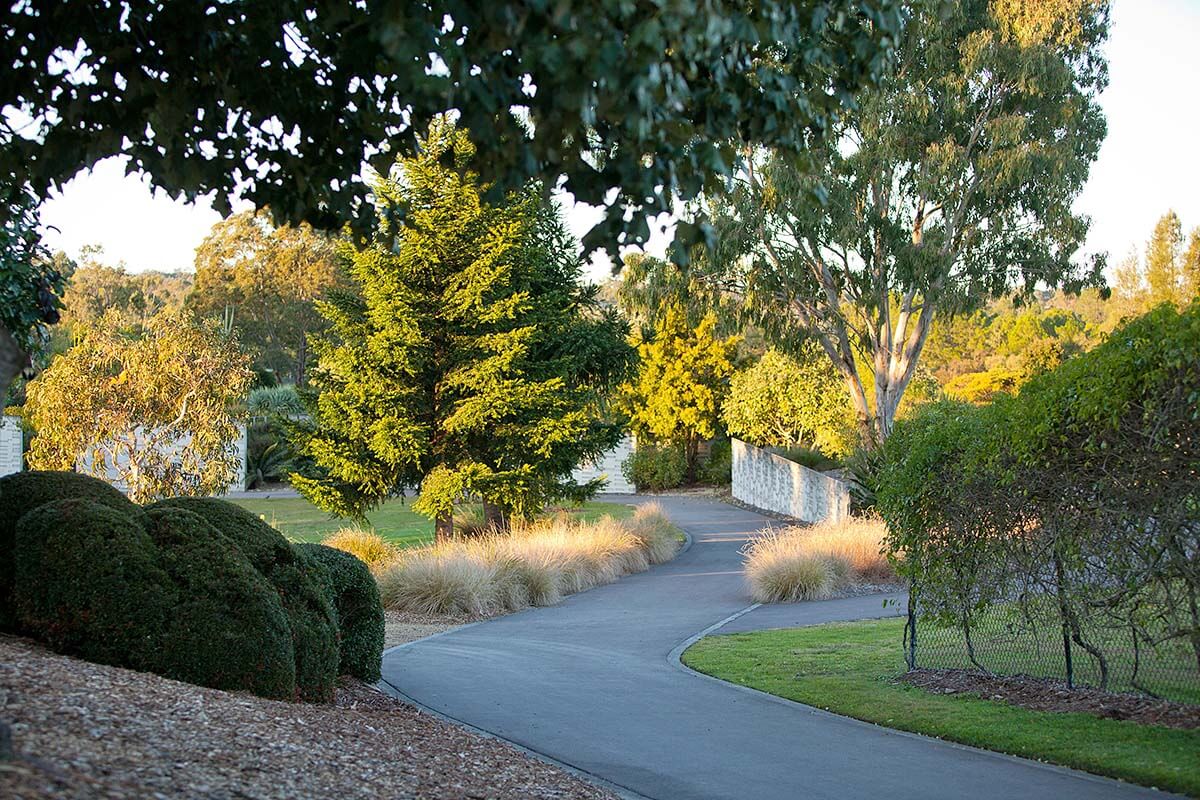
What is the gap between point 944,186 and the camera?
2975cm

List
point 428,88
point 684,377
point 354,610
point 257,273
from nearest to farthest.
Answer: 1. point 428,88
2. point 354,610
3. point 684,377
4. point 257,273

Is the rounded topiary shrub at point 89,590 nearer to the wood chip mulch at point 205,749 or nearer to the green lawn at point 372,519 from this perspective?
the wood chip mulch at point 205,749

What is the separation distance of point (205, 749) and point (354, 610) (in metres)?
5.16

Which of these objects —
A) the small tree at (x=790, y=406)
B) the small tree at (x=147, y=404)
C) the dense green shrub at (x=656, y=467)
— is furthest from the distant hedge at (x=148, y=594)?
the dense green shrub at (x=656, y=467)

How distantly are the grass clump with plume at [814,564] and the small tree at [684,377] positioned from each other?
82.9ft

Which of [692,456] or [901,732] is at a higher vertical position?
[692,456]

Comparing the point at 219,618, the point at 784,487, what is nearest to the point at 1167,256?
the point at 784,487

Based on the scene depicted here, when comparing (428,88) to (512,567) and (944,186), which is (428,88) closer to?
(512,567)

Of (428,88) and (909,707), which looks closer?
(428,88)

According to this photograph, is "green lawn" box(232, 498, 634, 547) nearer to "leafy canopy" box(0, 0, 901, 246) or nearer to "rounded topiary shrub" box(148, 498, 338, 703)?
"rounded topiary shrub" box(148, 498, 338, 703)

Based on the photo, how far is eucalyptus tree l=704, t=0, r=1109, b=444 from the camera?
2898cm

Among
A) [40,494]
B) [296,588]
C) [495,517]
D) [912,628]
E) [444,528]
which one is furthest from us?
[495,517]

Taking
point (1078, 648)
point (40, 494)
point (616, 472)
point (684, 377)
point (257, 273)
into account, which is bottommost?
point (1078, 648)

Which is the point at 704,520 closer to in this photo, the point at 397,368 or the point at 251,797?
the point at 397,368
